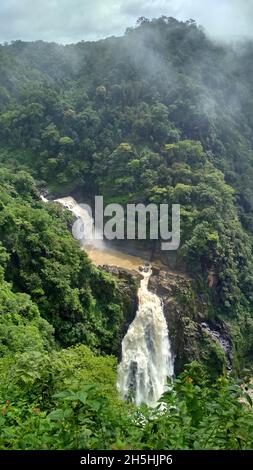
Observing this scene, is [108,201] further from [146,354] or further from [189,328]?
[146,354]

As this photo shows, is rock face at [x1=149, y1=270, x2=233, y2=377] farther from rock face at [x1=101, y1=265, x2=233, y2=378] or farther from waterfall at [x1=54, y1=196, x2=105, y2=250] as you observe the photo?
waterfall at [x1=54, y1=196, x2=105, y2=250]

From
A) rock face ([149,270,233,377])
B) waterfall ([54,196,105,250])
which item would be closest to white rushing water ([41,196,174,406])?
rock face ([149,270,233,377])

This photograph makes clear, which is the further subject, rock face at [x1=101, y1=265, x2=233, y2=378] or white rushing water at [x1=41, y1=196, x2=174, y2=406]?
rock face at [x1=101, y1=265, x2=233, y2=378]

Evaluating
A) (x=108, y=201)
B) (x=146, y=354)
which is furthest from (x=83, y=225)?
(x=146, y=354)

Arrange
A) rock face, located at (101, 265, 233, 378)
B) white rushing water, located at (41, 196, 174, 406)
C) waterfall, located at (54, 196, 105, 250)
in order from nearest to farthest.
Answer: white rushing water, located at (41, 196, 174, 406) < rock face, located at (101, 265, 233, 378) < waterfall, located at (54, 196, 105, 250)

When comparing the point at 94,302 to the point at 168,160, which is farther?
the point at 168,160
